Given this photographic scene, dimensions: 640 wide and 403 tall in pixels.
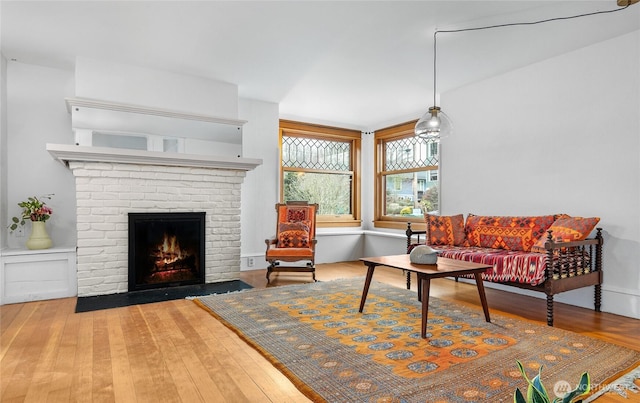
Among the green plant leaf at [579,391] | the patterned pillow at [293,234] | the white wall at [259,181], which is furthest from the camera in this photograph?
the white wall at [259,181]

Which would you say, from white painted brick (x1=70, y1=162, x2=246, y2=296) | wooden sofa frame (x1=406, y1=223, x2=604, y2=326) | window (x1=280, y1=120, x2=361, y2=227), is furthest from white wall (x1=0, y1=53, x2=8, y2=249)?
wooden sofa frame (x1=406, y1=223, x2=604, y2=326)

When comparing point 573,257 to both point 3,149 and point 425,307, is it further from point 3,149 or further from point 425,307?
point 3,149

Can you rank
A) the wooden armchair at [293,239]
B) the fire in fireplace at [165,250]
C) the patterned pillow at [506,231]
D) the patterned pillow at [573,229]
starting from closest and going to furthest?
the patterned pillow at [573,229]
the patterned pillow at [506,231]
the fire in fireplace at [165,250]
the wooden armchair at [293,239]

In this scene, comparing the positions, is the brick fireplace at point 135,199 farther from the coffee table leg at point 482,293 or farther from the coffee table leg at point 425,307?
the coffee table leg at point 482,293

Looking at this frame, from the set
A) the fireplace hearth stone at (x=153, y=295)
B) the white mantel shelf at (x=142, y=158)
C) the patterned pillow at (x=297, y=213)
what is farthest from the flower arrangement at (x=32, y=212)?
the patterned pillow at (x=297, y=213)

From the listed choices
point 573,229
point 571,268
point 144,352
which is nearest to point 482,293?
point 571,268

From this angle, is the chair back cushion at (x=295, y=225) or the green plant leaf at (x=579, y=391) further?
the chair back cushion at (x=295, y=225)

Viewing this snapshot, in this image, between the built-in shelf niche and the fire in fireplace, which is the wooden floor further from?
the built-in shelf niche

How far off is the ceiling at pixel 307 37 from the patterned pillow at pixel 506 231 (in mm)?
1668

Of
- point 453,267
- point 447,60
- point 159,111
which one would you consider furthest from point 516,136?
point 159,111

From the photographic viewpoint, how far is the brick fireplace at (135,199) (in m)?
3.75

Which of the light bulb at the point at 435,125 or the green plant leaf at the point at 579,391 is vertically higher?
the light bulb at the point at 435,125

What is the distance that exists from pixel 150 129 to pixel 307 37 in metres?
2.03

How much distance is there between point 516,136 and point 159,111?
3.99 metres
